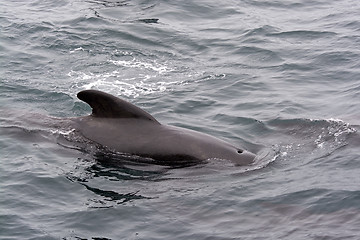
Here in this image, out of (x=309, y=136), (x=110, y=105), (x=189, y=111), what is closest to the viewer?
(x=110, y=105)

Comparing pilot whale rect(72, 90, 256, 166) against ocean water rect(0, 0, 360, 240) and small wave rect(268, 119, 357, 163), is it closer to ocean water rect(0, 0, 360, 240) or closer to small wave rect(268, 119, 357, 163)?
ocean water rect(0, 0, 360, 240)

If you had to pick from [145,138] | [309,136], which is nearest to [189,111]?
[309,136]

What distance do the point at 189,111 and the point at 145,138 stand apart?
3816 mm

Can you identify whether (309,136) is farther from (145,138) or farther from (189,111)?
(145,138)

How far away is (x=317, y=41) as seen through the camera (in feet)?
74.9

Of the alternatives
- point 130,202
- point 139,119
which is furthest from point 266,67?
point 130,202

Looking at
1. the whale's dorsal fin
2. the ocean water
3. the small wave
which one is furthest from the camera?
the small wave

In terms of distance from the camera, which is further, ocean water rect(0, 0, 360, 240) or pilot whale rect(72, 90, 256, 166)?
pilot whale rect(72, 90, 256, 166)

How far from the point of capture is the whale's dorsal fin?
43.7ft

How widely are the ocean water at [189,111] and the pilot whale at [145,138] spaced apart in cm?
24

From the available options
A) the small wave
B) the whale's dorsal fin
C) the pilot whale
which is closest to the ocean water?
the small wave

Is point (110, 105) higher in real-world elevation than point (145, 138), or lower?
higher

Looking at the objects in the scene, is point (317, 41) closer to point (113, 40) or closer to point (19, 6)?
point (113, 40)

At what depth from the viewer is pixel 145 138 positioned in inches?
531
